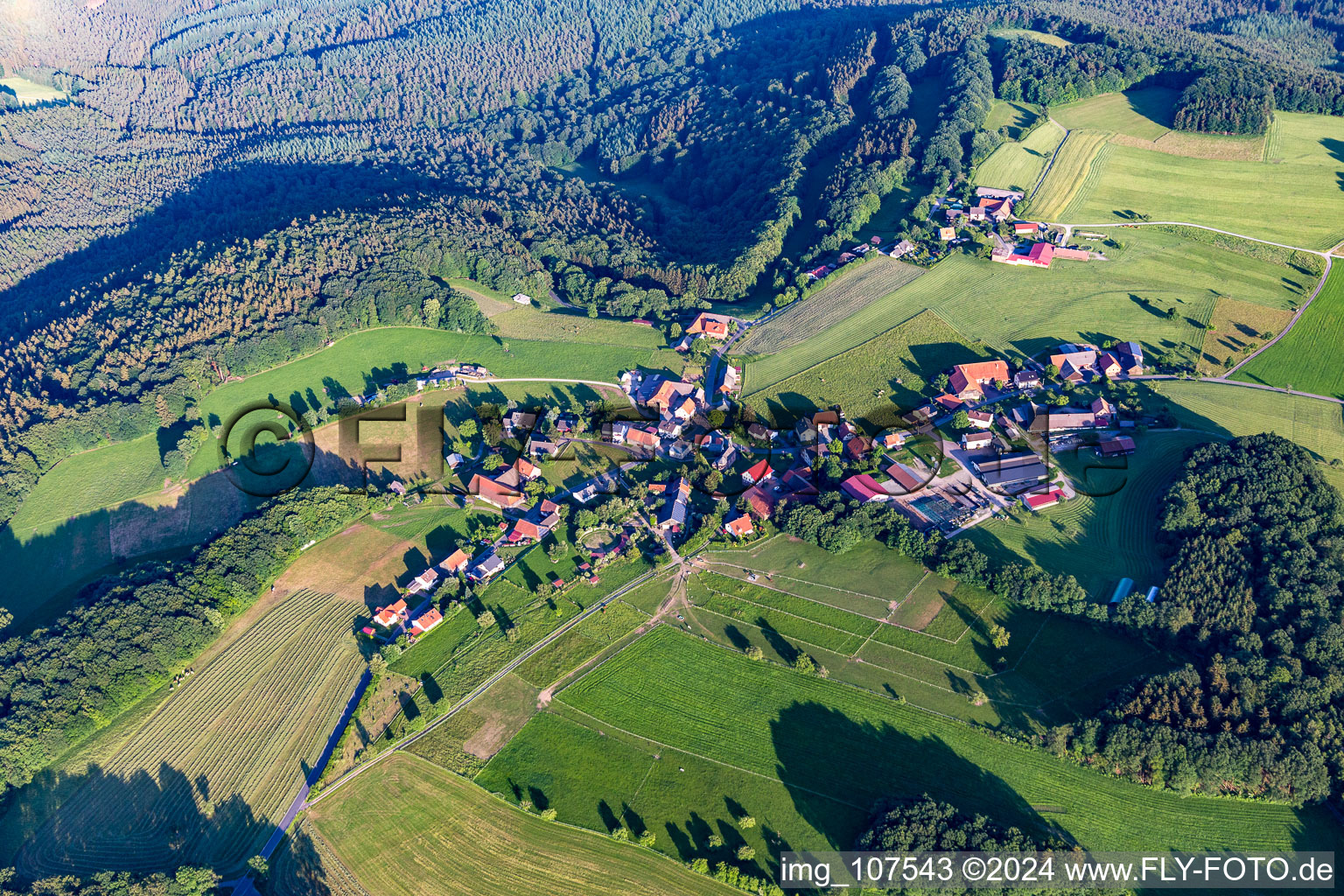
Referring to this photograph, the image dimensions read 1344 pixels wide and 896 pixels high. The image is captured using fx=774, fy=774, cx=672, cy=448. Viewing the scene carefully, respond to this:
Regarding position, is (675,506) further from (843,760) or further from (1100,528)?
(1100,528)

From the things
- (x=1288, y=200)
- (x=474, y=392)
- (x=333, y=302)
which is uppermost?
(x=1288, y=200)

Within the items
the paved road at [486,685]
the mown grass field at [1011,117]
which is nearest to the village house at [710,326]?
the paved road at [486,685]

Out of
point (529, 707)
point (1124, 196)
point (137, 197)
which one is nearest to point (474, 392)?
point (529, 707)

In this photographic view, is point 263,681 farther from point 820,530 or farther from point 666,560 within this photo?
point 820,530

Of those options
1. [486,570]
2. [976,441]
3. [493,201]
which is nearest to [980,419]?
[976,441]

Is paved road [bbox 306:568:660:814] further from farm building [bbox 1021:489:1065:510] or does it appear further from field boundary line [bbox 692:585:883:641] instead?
farm building [bbox 1021:489:1065:510]

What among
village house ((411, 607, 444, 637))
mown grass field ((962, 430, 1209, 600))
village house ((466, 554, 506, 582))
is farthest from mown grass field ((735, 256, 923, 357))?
village house ((411, 607, 444, 637))
